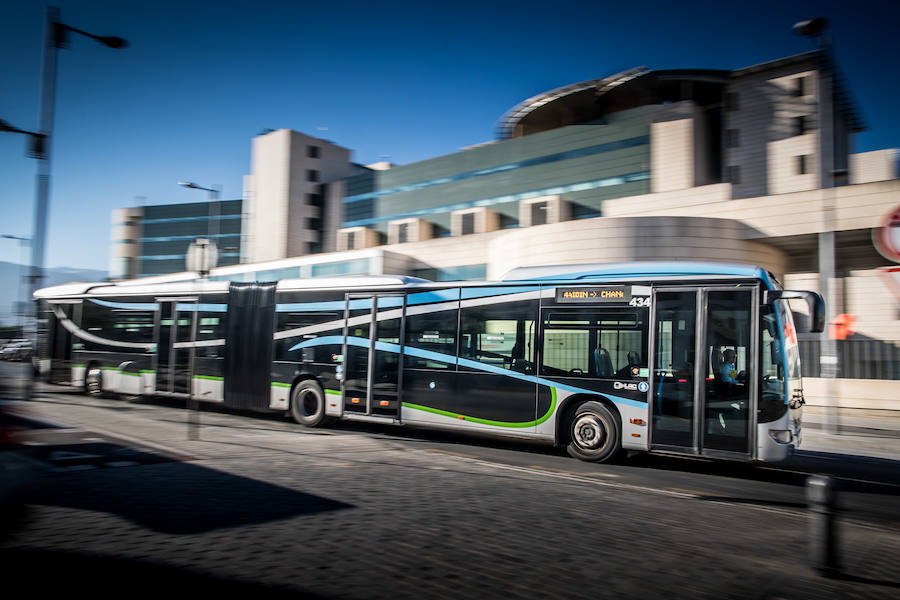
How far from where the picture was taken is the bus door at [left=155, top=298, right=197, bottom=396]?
15766 mm

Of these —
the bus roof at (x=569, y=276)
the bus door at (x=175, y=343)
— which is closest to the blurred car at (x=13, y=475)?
the bus roof at (x=569, y=276)

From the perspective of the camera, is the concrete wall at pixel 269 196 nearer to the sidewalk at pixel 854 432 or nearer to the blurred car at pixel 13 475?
the sidewalk at pixel 854 432

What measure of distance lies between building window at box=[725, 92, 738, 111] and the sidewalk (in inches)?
1062

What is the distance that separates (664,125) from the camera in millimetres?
41125

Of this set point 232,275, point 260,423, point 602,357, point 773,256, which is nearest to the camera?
point 602,357

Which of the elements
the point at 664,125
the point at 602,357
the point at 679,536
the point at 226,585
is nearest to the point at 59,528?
the point at 226,585

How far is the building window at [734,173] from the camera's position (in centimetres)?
4247

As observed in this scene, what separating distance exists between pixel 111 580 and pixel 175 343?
1293 cm

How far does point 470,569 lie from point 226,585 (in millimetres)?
1757

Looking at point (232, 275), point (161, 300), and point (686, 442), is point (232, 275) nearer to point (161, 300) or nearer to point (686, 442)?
point (161, 300)

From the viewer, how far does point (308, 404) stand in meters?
13.6

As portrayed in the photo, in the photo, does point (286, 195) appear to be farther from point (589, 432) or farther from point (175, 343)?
point (589, 432)

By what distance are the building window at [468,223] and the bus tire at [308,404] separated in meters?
37.1

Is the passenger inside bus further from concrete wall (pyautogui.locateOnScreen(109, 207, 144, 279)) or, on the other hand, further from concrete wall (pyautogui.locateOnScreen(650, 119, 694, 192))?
concrete wall (pyautogui.locateOnScreen(109, 207, 144, 279))
